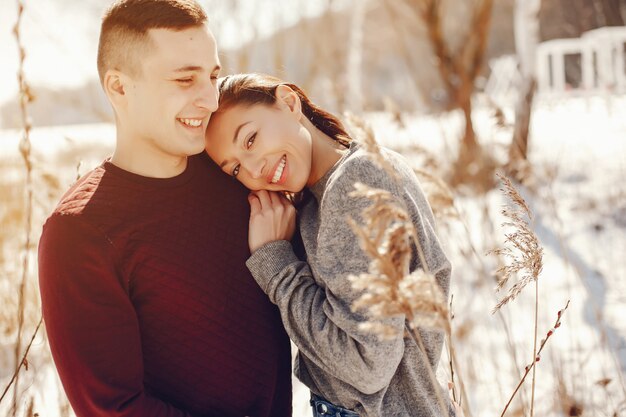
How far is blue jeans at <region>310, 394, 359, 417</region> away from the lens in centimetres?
169

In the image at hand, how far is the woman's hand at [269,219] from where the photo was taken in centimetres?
172

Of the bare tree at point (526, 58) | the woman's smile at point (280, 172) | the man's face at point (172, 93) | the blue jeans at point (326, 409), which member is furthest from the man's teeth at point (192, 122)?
the bare tree at point (526, 58)

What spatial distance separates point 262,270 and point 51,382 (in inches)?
86.5

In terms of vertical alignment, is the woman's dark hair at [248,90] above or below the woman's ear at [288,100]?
above

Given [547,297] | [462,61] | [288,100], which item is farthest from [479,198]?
[288,100]

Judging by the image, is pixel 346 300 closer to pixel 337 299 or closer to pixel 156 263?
pixel 337 299

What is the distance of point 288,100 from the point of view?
188 centimetres

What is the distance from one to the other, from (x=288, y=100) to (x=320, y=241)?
19.7 inches

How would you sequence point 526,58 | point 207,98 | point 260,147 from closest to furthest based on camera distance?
point 207,98 < point 260,147 < point 526,58

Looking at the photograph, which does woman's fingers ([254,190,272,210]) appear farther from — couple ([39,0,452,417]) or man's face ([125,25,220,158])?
man's face ([125,25,220,158])

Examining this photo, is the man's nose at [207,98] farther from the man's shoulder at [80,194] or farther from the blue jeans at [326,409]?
the blue jeans at [326,409]

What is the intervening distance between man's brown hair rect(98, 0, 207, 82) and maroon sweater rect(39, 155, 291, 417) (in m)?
0.27

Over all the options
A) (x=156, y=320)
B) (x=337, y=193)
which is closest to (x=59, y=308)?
(x=156, y=320)

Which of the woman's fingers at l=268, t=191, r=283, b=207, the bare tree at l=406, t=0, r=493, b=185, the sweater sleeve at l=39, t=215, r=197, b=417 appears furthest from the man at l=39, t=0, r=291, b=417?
the bare tree at l=406, t=0, r=493, b=185
